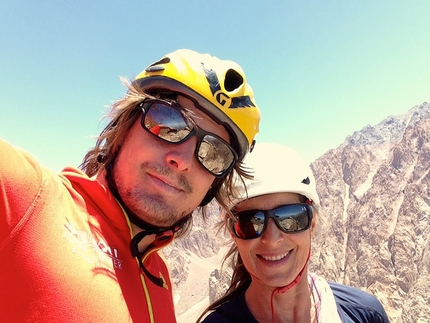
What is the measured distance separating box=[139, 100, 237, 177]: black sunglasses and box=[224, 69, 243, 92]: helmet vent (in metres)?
0.75

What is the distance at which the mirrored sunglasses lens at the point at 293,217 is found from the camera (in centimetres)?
294

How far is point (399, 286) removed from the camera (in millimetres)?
41938

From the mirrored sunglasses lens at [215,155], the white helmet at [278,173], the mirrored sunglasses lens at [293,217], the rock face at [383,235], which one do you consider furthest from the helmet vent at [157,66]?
the rock face at [383,235]

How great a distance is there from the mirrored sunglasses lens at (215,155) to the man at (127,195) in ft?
0.03

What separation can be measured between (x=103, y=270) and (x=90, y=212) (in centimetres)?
41

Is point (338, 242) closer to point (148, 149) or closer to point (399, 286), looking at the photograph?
point (399, 286)

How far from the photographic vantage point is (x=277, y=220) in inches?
116

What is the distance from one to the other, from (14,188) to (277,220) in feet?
7.45

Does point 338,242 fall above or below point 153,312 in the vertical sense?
below

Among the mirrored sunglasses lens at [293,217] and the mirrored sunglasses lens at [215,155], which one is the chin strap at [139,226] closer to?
the mirrored sunglasses lens at [215,155]

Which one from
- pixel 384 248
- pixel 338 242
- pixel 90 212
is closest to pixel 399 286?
pixel 384 248

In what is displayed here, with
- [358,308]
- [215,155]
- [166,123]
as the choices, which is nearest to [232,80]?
[215,155]

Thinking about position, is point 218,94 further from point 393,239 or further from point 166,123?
point 393,239

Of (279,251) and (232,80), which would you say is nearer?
(279,251)
